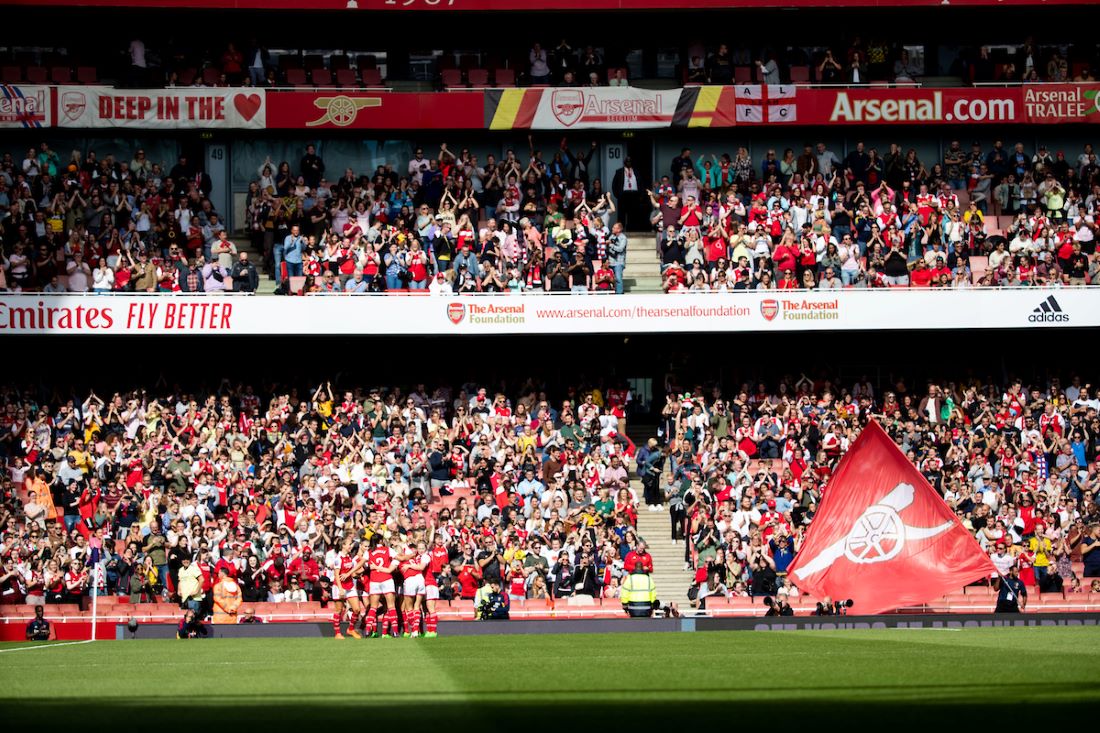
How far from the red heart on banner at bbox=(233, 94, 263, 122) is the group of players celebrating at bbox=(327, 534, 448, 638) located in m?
14.7

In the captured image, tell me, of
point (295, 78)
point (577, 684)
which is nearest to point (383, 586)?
point (577, 684)

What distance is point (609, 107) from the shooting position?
3700 centimetres

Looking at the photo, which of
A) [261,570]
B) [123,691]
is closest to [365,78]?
[261,570]

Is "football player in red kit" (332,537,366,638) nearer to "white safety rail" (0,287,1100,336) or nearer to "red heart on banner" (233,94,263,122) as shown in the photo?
"white safety rail" (0,287,1100,336)

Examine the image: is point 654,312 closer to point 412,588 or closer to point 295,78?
point 412,588

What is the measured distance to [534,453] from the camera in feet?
102

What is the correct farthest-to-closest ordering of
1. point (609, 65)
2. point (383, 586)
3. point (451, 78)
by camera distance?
1. point (609, 65)
2. point (451, 78)
3. point (383, 586)

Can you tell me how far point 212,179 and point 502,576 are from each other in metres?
15.2

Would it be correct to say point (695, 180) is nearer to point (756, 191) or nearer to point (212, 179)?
point (756, 191)

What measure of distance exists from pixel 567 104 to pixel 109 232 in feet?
36.0

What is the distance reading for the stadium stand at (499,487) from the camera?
89.9ft

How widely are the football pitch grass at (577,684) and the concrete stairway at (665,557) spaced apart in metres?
8.85

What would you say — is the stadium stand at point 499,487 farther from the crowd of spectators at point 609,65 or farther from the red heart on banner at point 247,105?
the crowd of spectators at point 609,65

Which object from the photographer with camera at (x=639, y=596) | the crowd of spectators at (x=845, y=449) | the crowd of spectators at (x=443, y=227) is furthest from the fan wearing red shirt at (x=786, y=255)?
the photographer with camera at (x=639, y=596)
